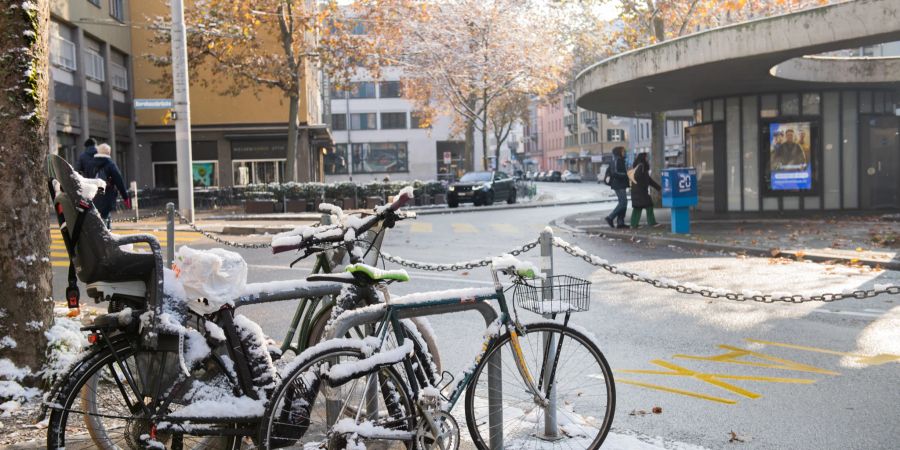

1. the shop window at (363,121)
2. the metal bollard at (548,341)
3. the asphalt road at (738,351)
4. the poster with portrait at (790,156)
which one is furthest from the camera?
the shop window at (363,121)

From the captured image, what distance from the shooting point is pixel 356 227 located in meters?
4.72

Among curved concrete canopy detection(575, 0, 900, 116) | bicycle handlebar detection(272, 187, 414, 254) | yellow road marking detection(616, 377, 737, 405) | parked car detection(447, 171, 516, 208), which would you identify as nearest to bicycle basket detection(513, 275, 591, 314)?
bicycle handlebar detection(272, 187, 414, 254)

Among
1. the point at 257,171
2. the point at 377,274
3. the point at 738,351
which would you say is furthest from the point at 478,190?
the point at 377,274

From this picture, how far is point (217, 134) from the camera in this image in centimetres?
4244

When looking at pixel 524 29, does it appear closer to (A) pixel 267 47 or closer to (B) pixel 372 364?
(A) pixel 267 47

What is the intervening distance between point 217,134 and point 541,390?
4026 cm

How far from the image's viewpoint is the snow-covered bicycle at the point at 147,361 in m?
3.61

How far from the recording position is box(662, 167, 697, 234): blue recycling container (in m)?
17.2

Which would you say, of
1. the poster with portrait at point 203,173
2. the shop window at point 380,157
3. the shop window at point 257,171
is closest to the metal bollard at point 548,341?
the shop window at point 257,171

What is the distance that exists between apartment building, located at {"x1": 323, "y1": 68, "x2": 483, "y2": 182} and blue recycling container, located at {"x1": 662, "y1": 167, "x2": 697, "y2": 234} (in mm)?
60813

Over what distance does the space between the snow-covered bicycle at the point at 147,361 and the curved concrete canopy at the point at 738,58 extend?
13746 mm

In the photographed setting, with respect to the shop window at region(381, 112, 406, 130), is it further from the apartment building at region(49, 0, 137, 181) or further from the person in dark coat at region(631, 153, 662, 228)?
the person in dark coat at region(631, 153, 662, 228)

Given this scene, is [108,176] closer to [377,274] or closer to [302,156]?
[377,274]

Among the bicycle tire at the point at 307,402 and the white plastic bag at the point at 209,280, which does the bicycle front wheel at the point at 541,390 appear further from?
the white plastic bag at the point at 209,280
